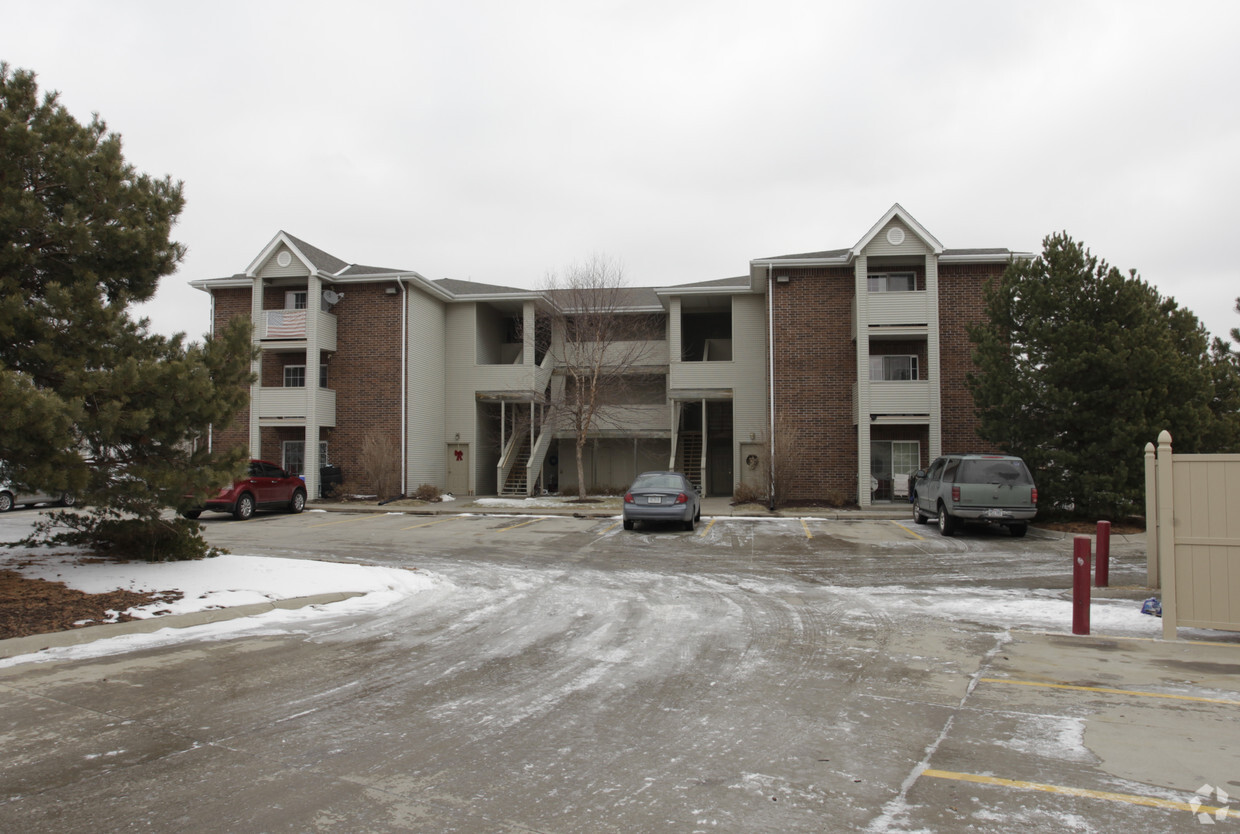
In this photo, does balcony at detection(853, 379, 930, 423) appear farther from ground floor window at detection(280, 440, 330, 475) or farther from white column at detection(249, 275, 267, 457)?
white column at detection(249, 275, 267, 457)

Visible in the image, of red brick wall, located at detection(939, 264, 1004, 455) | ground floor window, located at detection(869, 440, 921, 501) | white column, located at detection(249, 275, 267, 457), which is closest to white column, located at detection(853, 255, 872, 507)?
ground floor window, located at detection(869, 440, 921, 501)

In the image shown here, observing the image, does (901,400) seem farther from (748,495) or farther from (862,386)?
(748,495)

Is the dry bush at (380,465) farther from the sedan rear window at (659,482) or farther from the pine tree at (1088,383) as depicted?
the pine tree at (1088,383)

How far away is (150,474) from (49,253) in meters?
2.83

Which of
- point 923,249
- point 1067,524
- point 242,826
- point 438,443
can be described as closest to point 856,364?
point 923,249

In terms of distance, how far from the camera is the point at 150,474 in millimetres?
9305

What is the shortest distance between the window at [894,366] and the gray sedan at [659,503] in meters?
10.3

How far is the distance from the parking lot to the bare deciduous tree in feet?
59.9

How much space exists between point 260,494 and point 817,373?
56.4ft

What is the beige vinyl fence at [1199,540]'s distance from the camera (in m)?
7.30

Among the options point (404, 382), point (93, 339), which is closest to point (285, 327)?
point (404, 382)

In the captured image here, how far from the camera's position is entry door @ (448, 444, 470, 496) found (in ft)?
102

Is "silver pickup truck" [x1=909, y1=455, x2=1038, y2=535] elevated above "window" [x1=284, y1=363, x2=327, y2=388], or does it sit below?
below

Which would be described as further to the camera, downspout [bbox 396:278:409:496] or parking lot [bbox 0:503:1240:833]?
downspout [bbox 396:278:409:496]
